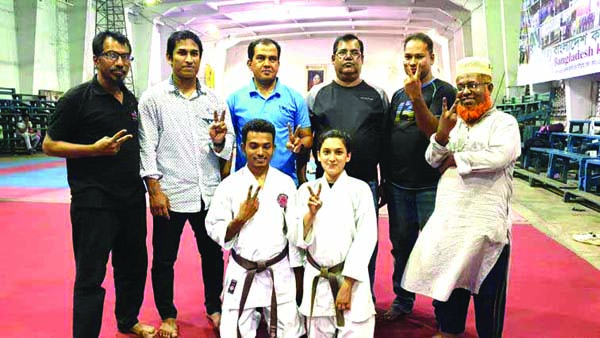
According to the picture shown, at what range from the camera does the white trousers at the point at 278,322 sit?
2.43 metres

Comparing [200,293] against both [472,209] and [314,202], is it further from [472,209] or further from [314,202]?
[472,209]

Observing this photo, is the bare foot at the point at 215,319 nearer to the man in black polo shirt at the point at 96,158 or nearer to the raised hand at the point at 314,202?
the man in black polo shirt at the point at 96,158

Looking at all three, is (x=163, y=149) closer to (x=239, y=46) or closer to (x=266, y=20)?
(x=266, y=20)

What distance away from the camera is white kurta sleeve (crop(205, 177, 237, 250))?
247 cm

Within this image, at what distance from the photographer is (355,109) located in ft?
9.39

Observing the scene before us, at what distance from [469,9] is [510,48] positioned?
3897mm

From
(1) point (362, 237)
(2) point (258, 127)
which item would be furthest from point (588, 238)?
(2) point (258, 127)

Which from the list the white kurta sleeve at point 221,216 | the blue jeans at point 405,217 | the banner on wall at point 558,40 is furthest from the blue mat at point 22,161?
the banner on wall at point 558,40

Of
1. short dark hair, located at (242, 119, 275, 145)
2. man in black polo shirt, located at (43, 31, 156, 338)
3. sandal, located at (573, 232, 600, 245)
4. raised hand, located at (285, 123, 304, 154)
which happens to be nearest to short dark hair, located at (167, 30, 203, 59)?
man in black polo shirt, located at (43, 31, 156, 338)

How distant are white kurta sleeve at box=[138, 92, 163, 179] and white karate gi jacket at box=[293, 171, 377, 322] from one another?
89cm

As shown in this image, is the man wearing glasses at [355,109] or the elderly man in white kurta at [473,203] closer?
the elderly man in white kurta at [473,203]

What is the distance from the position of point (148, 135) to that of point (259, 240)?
92 cm

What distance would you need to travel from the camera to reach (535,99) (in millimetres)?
11242

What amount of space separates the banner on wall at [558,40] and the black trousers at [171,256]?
7226mm
